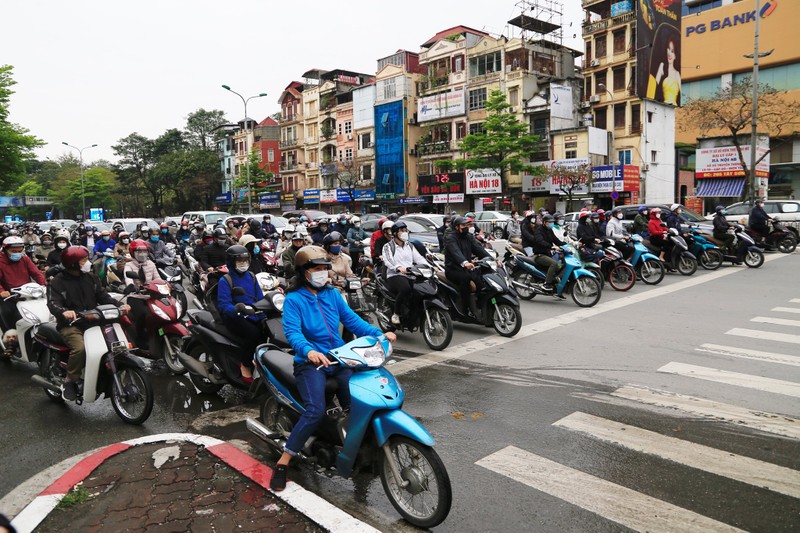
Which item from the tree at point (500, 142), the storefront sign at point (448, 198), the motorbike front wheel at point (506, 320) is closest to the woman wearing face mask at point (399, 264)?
the motorbike front wheel at point (506, 320)

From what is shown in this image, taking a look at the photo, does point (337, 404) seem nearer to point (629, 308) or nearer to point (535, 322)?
point (535, 322)

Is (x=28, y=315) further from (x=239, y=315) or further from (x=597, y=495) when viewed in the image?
(x=597, y=495)

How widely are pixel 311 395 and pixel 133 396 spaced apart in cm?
237

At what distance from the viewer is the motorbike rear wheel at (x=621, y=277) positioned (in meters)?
12.5

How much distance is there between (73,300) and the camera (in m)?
5.65

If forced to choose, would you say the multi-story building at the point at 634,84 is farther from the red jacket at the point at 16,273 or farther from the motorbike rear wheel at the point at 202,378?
the red jacket at the point at 16,273

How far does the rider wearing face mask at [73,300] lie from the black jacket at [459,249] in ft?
15.0

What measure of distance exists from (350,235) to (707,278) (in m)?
8.75

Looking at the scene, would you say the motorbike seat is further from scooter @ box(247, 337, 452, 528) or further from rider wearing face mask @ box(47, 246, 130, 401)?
rider wearing face mask @ box(47, 246, 130, 401)

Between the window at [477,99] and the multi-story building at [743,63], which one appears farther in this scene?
the window at [477,99]

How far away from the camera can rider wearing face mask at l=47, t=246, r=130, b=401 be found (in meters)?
5.38

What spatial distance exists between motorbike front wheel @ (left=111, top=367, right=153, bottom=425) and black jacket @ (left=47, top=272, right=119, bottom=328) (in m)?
0.82

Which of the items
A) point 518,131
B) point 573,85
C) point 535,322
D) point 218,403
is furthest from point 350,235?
point 573,85

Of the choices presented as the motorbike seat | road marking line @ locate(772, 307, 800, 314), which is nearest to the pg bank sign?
road marking line @ locate(772, 307, 800, 314)
